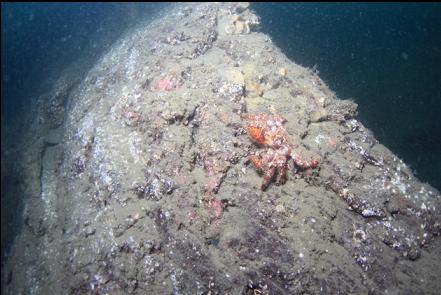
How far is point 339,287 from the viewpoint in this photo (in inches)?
156

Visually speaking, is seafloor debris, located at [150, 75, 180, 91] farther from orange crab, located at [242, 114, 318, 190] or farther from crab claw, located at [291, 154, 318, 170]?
crab claw, located at [291, 154, 318, 170]

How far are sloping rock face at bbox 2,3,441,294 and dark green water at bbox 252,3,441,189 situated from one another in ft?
11.7

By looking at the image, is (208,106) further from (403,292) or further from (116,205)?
(403,292)

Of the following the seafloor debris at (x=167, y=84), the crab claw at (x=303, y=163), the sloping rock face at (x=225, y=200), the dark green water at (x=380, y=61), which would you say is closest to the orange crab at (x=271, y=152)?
the crab claw at (x=303, y=163)

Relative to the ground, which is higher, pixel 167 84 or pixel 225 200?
pixel 167 84

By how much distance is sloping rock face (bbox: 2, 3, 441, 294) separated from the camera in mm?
4168

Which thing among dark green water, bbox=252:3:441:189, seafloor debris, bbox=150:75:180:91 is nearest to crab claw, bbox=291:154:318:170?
seafloor debris, bbox=150:75:180:91

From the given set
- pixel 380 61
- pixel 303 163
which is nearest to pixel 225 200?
pixel 303 163

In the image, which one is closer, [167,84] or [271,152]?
[271,152]

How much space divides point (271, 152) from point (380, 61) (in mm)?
15975

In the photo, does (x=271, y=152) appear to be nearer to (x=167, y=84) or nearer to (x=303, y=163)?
(x=303, y=163)

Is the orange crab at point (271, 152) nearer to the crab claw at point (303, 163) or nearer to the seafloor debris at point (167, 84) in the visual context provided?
the crab claw at point (303, 163)

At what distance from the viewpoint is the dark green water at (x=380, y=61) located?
12141mm

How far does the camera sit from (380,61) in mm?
17344
